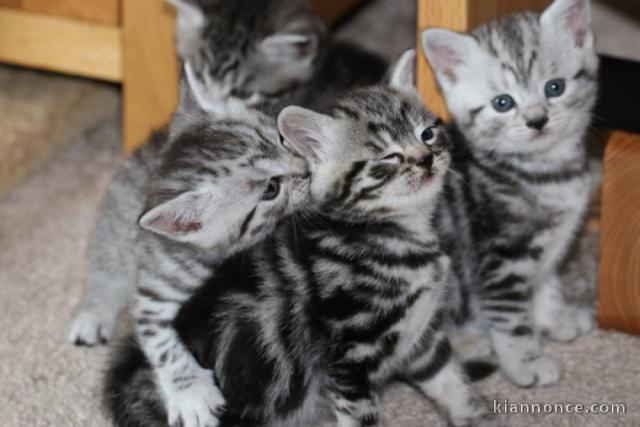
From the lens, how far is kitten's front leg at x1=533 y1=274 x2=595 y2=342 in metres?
2.09

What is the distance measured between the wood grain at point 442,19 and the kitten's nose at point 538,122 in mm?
242

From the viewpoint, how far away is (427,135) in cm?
180

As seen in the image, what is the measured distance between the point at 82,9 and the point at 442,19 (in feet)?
3.58

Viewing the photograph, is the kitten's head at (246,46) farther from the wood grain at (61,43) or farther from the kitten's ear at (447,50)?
the kitten's ear at (447,50)

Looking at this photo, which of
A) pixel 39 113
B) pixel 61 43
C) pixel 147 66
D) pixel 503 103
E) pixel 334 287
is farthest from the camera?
pixel 39 113

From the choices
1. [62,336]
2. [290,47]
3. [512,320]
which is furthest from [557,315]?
[62,336]

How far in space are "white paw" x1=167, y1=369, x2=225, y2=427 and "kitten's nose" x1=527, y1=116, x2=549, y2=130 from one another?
76cm

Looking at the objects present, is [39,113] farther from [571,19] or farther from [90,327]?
[571,19]

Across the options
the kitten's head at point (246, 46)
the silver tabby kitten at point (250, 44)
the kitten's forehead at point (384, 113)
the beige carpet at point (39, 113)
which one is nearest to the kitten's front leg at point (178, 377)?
the kitten's forehead at point (384, 113)

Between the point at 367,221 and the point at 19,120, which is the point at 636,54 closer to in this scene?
the point at 367,221

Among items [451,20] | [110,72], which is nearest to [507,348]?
[451,20]

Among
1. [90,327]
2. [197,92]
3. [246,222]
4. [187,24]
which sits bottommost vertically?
[90,327]

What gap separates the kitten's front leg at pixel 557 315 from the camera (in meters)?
2.09

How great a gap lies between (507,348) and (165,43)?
1.23 metres
